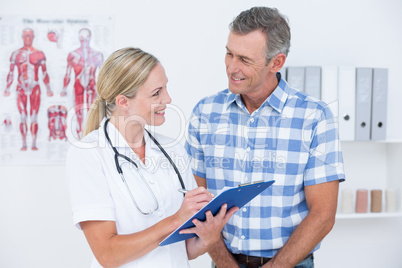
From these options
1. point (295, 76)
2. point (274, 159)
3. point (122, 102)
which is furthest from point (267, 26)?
point (295, 76)

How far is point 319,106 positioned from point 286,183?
0.30 m

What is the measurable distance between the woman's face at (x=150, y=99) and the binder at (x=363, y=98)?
154cm

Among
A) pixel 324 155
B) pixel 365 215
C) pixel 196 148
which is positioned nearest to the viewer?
pixel 324 155

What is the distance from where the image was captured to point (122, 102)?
1345 millimetres

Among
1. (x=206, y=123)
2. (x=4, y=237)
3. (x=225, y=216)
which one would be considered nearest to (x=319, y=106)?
(x=206, y=123)

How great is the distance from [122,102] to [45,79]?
1.57m

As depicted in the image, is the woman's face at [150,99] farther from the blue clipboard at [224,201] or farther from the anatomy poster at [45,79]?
the anatomy poster at [45,79]

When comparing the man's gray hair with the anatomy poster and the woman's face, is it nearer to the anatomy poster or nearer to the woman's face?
the woman's face

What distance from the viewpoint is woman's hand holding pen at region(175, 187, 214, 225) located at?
1160mm

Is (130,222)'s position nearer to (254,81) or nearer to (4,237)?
(254,81)

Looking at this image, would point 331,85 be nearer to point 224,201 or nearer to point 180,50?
point 180,50

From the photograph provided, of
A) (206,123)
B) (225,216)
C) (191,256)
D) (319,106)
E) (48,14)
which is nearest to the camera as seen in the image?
(225,216)

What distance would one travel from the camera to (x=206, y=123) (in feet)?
5.55

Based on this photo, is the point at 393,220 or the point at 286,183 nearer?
the point at 286,183
